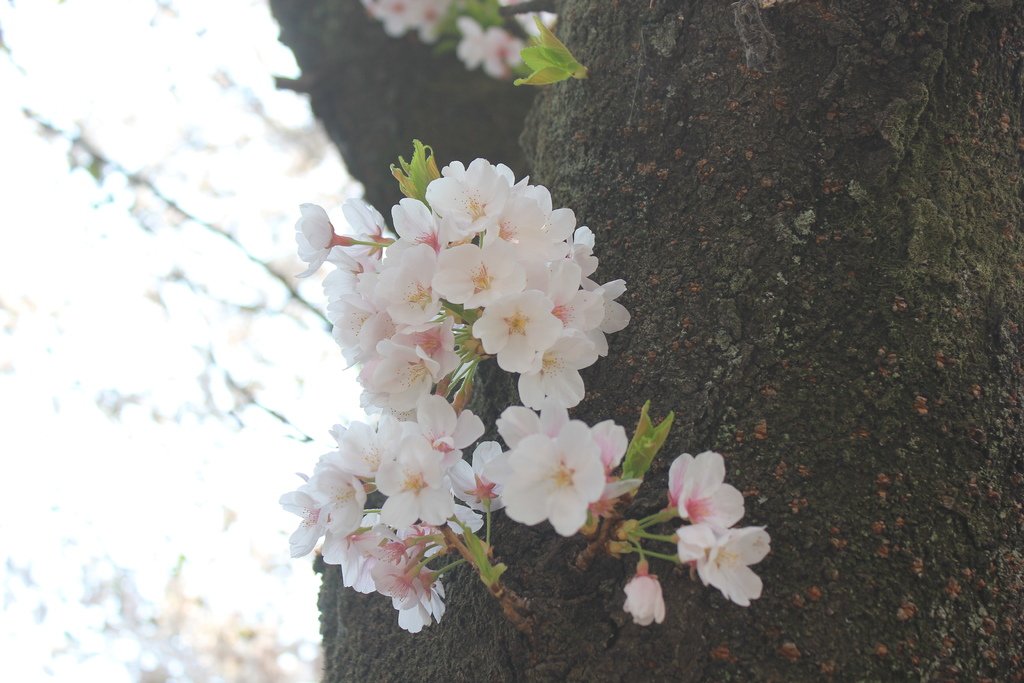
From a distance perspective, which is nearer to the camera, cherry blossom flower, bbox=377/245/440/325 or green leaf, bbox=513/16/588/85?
cherry blossom flower, bbox=377/245/440/325

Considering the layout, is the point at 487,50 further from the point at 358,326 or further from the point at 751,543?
the point at 751,543

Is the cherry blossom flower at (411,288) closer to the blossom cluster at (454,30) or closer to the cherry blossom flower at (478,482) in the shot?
the cherry blossom flower at (478,482)

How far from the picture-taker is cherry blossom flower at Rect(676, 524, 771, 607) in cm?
71

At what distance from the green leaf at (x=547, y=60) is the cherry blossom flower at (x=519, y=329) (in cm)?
46

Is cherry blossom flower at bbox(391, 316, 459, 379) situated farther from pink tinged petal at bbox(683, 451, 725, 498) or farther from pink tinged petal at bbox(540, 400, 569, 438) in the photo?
pink tinged petal at bbox(683, 451, 725, 498)

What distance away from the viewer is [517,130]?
7.75ft

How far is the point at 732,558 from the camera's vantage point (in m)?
0.73

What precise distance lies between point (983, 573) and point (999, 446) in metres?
0.15

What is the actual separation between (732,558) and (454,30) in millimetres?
2160

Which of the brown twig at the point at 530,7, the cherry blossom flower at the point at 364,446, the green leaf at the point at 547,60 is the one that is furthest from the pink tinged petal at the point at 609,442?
the brown twig at the point at 530,7

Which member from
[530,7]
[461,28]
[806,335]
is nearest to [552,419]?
[806,335]

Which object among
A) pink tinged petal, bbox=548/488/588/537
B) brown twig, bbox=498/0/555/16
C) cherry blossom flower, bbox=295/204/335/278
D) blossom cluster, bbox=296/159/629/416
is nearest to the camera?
pink tinged petal, bbox=548/488/588/537

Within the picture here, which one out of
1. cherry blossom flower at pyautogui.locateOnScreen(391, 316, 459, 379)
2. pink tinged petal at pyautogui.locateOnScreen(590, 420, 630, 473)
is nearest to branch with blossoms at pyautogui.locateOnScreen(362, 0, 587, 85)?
cherry blossom flower at pyautogui.locateOnScreen(391, 316, 459, 379)

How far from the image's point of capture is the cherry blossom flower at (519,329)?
0.78 metres
